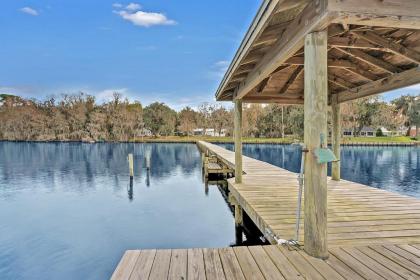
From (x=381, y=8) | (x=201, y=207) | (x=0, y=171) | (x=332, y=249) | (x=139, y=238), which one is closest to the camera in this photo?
(x=381, y=8)

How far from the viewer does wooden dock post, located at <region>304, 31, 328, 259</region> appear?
8.82 feet

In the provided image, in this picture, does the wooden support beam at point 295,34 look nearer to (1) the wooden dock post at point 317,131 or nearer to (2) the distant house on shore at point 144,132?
(1) the wooden dock post at point 317,131

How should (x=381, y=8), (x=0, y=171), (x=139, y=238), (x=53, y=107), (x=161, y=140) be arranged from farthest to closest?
1. (x=53, y=107)
2. (x=161, y=140)
3. (x=0, y=171)
4. (x=139, y=238)
5. (x=381, y=8)

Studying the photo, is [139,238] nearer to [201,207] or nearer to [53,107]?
[201,207]

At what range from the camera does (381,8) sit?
248 cm

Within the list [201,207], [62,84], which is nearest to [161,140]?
[62,84]

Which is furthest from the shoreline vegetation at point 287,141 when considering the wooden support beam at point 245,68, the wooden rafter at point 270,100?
the wooden support beam at point 245,68

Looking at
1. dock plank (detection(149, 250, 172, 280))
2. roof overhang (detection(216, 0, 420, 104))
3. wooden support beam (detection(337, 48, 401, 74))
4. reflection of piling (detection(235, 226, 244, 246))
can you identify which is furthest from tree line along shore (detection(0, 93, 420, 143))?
dock plank (detection(149, 250, 172, 280))

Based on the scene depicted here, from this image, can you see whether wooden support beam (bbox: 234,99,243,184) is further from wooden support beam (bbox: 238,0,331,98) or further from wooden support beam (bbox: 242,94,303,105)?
wooden support beam (bbox: 238,0,331,98)

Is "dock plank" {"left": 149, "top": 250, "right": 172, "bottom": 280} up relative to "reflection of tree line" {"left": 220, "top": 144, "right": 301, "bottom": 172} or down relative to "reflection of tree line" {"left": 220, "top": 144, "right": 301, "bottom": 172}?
up

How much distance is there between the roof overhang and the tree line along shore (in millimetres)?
41329

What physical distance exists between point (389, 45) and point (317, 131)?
7.63ft

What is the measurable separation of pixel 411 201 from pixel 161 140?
152 ft

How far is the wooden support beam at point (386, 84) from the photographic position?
4.64 meters
